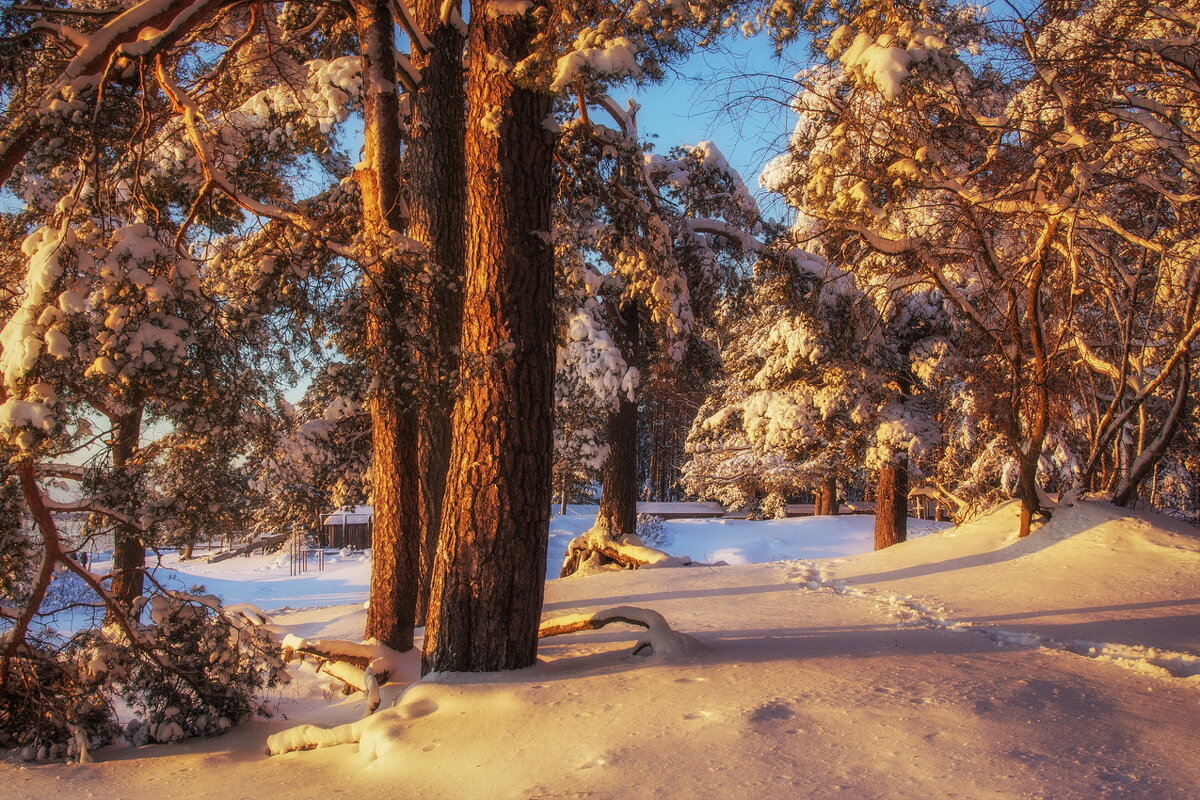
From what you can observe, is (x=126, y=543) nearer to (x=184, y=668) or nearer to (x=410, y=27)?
(x=184, y=668)

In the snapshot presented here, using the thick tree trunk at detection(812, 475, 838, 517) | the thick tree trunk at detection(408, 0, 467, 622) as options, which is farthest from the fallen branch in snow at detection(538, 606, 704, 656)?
the thick tree trunk at detection(812, 475, 838, 517)

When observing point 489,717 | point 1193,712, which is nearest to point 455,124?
point 489,717

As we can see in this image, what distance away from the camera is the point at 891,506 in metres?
15.5

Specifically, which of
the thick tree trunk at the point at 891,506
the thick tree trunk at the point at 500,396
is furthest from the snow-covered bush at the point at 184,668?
the thick tree trunk at the point at 891,506

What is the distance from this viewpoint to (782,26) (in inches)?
253

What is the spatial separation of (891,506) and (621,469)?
554 centimetres

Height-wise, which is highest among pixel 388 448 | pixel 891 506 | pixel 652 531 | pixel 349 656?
pixel 388 448

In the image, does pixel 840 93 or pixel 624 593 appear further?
pixel 624 593

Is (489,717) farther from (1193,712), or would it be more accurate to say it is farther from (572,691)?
(1193,712)

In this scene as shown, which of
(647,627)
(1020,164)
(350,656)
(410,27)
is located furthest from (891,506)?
(410,27)

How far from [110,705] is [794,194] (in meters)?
7.95

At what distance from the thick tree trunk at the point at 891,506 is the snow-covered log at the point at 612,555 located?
15.7 feet

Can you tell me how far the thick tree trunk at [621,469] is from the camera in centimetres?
1384

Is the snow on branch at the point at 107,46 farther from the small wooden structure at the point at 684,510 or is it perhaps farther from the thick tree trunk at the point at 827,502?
the thick tree trunk at the point at 827,502
